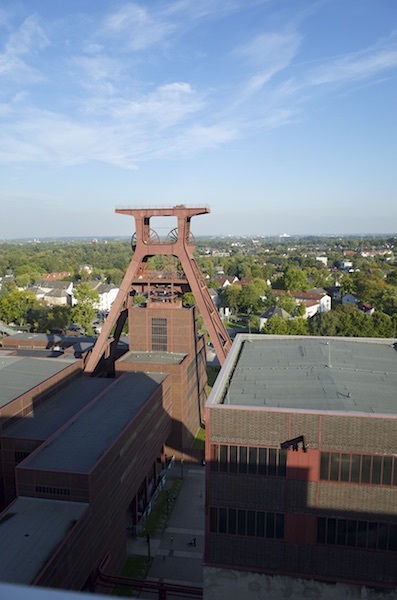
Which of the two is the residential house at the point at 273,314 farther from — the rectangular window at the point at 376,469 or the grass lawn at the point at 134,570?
the rectangular window at the point at 376,469

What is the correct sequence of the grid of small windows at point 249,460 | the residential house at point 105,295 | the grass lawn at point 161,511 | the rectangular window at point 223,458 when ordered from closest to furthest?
1. the grid of small windows at point 249,460
2. the rectangular window at point 223,458
3. the grass lawn at point 161,511
4. the residential house at point 105,295

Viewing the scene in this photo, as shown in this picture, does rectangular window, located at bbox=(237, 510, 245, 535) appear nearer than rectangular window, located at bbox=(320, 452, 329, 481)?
No

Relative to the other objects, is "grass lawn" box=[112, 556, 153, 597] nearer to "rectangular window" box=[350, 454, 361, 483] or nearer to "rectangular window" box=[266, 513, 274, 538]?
"rectangular window" box=[266, 513, 274, 538]

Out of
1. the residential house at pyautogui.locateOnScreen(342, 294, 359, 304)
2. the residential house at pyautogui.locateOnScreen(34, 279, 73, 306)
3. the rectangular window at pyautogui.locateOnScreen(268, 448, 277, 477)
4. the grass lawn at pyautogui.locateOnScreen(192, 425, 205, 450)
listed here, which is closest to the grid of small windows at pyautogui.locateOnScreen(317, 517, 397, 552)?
the rectangular window at pyautogui.locateOnScreen(268, 448, 277, 477)

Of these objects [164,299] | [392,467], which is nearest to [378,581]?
[392,467]

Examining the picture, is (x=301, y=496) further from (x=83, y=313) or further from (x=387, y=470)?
(x=83, y=313)

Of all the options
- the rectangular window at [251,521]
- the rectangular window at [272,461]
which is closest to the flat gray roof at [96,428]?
the rectangular window at [251,521]
